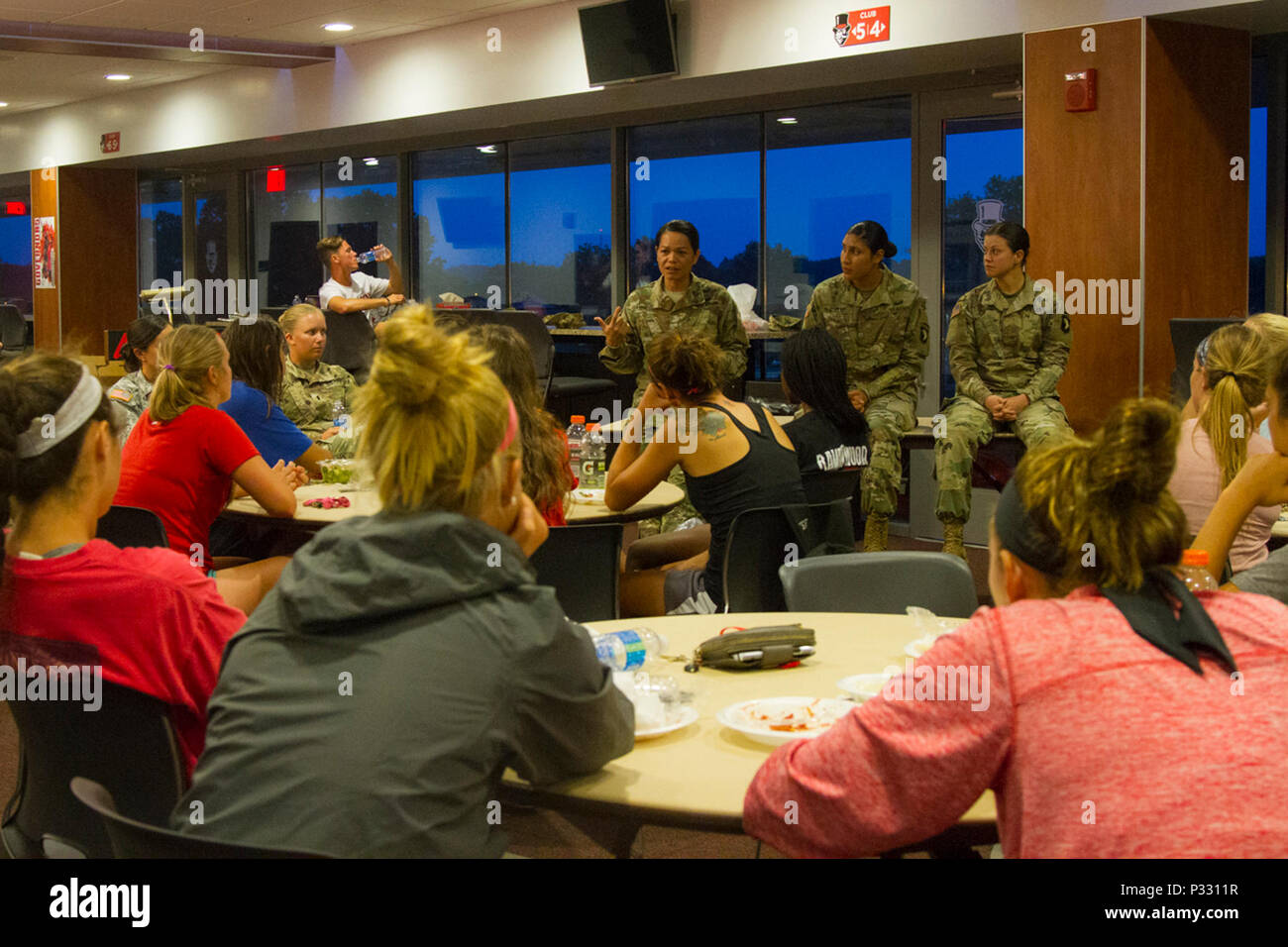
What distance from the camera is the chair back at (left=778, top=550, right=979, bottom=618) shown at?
2957 millimetres

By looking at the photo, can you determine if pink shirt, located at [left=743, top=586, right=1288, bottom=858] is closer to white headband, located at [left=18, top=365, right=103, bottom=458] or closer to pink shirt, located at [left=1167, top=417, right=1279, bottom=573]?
white headband, located at [left=18, top=365, right=103, bottom=458]

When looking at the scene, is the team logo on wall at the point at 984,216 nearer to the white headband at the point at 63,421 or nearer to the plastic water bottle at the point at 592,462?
the plastic water bottle at the point at 592,462

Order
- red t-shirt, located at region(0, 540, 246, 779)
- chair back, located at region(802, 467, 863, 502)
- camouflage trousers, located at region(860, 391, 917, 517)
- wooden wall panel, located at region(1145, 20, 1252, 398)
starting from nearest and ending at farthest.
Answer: red t-shirt, located at region(0, 540, 246, 779)
chair back, located at region(802, 467, 863, 502)
wooden wall panel, located at region(1145, 20, 1252, 398)
camouflage trousers, located at region(860, 391, 917, 517)

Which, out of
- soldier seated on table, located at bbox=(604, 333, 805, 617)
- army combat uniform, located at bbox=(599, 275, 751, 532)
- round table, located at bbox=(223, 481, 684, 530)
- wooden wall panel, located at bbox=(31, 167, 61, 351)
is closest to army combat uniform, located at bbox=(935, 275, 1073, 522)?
army combat uniform, located at bbox=(599, 275, 751, 532)

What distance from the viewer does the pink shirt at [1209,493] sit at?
130 inches

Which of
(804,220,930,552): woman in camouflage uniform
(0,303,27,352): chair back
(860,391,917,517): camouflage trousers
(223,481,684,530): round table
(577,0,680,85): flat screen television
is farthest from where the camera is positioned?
(0,303,27,352): chair back

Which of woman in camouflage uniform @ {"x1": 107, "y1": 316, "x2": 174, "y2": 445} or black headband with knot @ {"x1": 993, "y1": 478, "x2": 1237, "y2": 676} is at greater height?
woman in camouflage uniform @ {"x1": 107, "y1": 316, "x2": 174, "y2": 445}

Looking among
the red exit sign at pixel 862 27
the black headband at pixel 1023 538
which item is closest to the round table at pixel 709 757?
the black headband at pixel 1023 538

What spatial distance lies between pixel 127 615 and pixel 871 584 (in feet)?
5.51

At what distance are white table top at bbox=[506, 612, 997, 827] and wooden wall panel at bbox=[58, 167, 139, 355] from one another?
12.3 m

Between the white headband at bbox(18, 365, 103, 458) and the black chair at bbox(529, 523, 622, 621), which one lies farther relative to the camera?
the black chair at bbox(529, 523, 622, 621)

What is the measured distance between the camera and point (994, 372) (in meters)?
6.32

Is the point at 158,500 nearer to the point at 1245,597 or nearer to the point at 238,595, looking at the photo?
the point at 238,595

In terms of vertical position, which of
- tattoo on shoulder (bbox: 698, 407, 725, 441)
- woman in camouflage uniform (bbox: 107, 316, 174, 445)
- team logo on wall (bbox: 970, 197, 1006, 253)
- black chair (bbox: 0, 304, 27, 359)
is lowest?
tattoo on shoulder (bbox: 698, 407, 725, 441)
